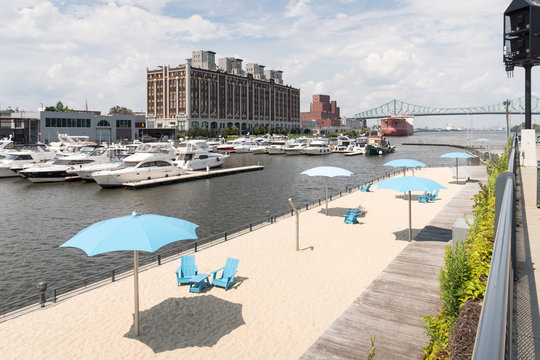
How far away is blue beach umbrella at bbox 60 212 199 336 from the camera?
8711mm

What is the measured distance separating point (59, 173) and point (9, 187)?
497 cm

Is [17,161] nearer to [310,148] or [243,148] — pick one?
[243,148]

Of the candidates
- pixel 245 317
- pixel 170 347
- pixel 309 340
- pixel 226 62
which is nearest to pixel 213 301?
pixel 245 317

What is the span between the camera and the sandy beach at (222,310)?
8.81m

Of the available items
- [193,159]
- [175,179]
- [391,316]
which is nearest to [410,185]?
[391,316]

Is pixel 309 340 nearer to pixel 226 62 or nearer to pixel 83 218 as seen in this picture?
pixel 83 218

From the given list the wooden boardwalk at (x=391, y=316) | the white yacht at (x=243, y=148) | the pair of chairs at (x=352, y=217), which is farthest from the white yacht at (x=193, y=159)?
the white yacht at (x=243, y=148)

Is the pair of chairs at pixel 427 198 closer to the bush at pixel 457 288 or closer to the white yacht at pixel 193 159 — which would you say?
the bush at pixel 457 288

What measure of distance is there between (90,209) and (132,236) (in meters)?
22.7

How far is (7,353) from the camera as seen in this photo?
877cm

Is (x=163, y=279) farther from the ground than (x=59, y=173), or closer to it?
closer to it

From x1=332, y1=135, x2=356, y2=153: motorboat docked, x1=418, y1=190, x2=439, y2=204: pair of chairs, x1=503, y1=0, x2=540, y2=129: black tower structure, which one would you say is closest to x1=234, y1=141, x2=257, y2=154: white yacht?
x1=332, y1=135, x2=356, y2=153: motorboat docked

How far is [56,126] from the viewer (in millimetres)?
98875

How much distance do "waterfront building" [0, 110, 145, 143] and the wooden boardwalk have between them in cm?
10124
